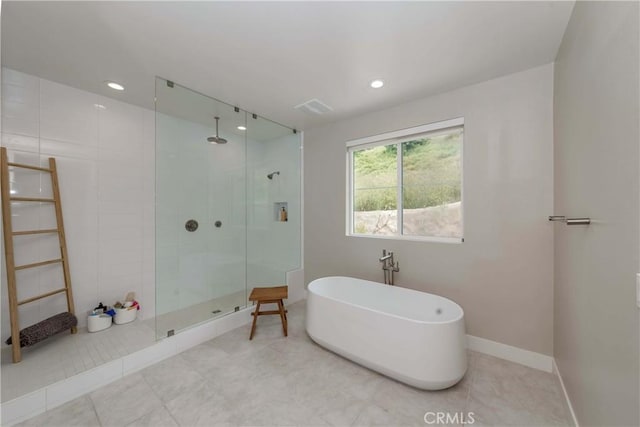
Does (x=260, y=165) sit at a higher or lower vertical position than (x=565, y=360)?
higher

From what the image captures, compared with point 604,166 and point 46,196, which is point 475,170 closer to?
point 604,166

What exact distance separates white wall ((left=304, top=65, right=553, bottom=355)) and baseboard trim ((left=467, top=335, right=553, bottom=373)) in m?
0.06

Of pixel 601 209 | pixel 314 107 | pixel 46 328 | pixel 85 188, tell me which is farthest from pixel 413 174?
pixel 46 328

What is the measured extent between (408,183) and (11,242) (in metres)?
3.63

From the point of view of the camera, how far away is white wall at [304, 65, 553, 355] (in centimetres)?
194

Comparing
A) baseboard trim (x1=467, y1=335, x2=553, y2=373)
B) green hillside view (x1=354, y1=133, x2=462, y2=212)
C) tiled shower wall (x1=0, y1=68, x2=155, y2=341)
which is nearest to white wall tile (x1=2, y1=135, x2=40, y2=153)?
tiled shower wall (x1=0, y1=68, x2=155, y2=341)

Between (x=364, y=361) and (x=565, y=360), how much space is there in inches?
53.2

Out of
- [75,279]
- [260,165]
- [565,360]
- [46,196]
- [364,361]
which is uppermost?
[260,165]

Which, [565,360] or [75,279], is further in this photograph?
[75,279]

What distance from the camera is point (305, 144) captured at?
139 inches

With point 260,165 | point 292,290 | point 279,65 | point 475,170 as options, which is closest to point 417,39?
point 279,65

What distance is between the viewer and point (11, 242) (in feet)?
6.26

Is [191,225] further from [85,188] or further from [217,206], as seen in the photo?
[85,188]

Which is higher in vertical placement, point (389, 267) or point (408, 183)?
point (408, 183)
